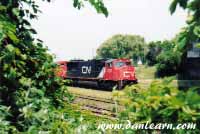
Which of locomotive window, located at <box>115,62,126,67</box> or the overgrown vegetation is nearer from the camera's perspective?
the overgrown vegetation

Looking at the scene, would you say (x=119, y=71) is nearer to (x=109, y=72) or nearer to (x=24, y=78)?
(x=109, y=72)

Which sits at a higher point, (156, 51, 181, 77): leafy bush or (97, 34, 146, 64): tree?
(97, 34, 146, 64): tree

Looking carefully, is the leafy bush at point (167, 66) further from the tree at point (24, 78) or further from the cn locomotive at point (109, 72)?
the tree at point (24, 78)

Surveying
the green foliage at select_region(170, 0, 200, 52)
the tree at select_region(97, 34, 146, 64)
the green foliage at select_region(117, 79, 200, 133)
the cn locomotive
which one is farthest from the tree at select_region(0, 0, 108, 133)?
the tree at select_region(97, 34, 146, 64)

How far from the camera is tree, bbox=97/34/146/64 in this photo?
124150 millimetres

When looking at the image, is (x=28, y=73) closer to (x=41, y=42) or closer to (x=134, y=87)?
(x=41, y=42)

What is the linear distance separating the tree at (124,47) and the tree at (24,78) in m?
115

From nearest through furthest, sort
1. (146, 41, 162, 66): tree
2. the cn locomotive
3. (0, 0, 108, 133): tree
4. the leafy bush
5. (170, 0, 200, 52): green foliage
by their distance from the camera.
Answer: (170, 0, 200, 52): green foliage, (0, 0, 108, 133): tree, the cn locomotive, the leafy bush, (146, 41, 162, 66): tree

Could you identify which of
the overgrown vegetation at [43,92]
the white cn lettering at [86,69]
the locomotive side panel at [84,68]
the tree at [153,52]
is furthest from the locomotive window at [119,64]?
the tree at [153,52]

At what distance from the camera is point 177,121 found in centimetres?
269

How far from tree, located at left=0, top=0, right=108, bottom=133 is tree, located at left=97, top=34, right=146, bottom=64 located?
115070 millimetres

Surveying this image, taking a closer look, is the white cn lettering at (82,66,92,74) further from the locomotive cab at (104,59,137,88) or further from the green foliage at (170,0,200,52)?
the green foliage at (170,0,200,52)

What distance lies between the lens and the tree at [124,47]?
12415 cm

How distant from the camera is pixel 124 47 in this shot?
129m
